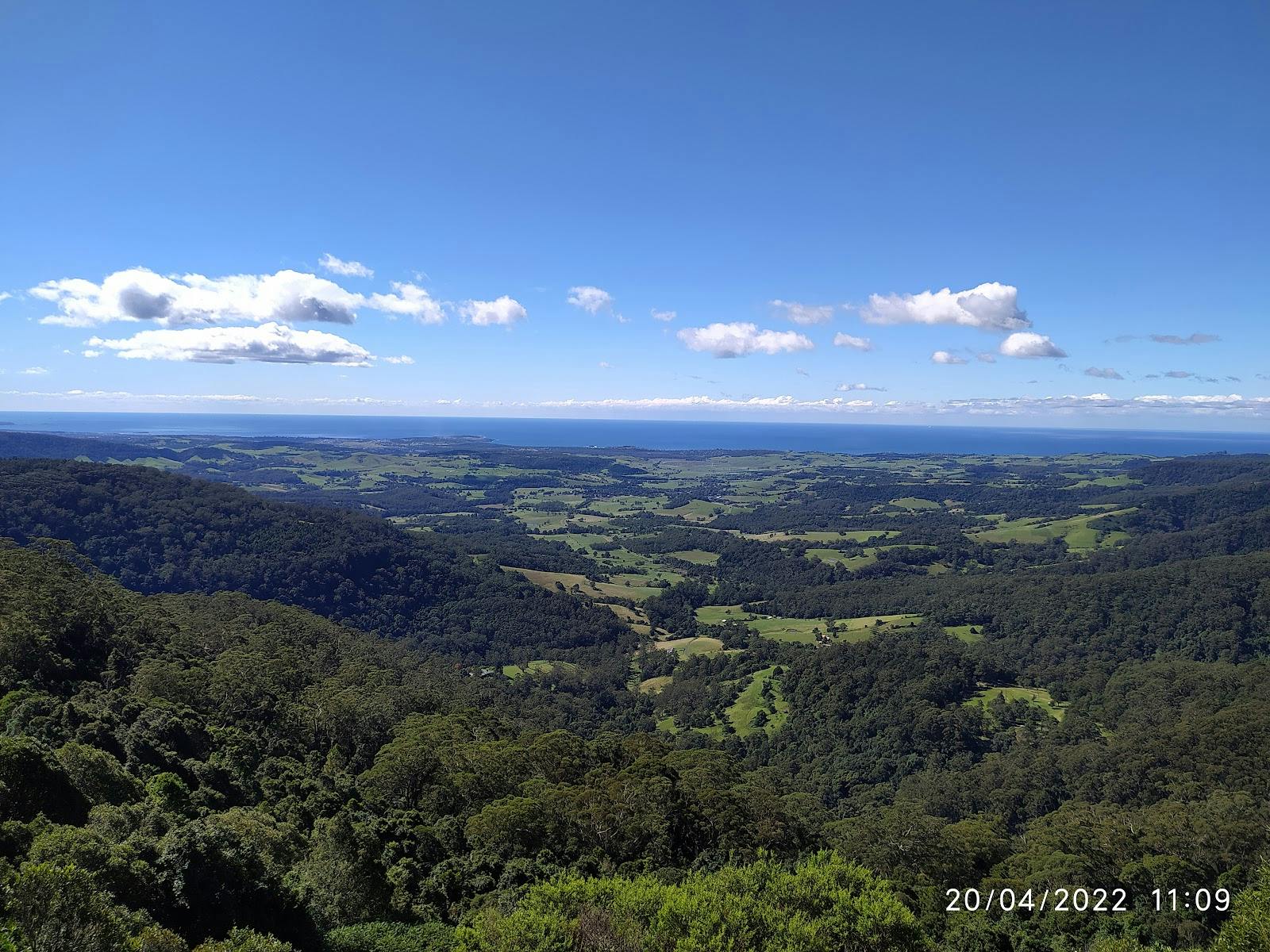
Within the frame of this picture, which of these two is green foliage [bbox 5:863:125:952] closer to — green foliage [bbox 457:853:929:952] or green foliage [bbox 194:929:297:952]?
green foliage [bbox 194:929:297:952]

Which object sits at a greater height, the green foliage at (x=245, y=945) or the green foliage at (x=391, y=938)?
the green foliage at (x=245, y=945)

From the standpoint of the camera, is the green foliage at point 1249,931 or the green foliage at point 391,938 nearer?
the green foliage at point 1249,931

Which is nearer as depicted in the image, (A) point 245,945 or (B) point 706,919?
(A) point 245,945

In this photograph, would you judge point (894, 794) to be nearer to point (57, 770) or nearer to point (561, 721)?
point (561, 721)

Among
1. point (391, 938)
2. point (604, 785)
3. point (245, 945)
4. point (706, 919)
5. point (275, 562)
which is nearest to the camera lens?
point (245, 945)

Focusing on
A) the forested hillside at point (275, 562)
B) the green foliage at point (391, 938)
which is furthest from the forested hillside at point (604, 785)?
the forested hillside at point (275, 562)

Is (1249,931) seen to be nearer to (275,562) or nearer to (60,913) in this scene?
(60,913)

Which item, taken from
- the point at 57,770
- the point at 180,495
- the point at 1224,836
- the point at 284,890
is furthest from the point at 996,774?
the point at 180,495

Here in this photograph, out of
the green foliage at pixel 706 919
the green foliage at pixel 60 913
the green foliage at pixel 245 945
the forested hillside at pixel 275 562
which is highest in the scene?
the green foliage at pixel 60 913

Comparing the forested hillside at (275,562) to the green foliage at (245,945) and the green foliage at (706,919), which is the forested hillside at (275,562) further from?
the green foliage at (245,945)

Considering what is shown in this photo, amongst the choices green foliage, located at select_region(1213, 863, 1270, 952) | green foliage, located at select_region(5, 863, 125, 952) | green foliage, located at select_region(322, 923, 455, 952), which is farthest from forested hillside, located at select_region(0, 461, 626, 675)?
green foliage, located at select_region(5, 863, 125, 952)

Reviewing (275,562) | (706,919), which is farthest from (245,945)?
(275,562)
